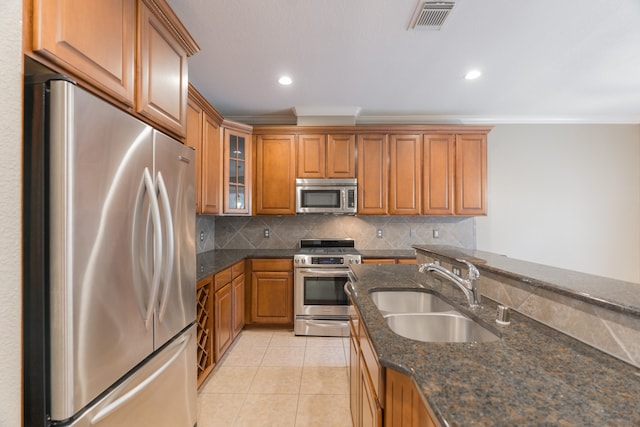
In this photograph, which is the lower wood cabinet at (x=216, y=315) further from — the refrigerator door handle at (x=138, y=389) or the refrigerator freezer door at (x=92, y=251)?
the refrigerator freezer door at (x=92, y=251)

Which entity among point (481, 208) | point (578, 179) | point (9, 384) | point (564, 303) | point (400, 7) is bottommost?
point (9, 384)

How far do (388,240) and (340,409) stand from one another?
228 cm

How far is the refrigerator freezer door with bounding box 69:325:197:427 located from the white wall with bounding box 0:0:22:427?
216mm

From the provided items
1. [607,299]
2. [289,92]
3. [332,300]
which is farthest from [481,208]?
[607,299]

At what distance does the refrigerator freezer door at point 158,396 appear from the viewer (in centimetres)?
101

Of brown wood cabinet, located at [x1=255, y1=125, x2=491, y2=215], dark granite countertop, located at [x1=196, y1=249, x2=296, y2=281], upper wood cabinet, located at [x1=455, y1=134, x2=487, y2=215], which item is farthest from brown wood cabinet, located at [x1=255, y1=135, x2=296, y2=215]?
upper wood cabinet, located at [x1=455, y1=134, x2=487, y2=215]

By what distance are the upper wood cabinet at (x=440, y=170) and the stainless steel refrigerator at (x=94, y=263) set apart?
9.78 feet

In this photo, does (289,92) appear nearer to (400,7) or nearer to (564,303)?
(400,7)

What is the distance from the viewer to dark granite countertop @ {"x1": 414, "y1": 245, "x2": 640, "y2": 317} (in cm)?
81

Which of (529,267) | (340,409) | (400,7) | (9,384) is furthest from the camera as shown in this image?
(340,409)

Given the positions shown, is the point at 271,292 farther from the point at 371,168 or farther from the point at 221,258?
the point at 371,168

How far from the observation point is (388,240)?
3.86m

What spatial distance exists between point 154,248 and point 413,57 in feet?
7.87

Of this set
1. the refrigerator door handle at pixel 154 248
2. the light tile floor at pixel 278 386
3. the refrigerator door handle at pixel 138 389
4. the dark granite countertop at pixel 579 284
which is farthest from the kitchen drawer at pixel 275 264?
the dark granite countertop at pixel 579 284
